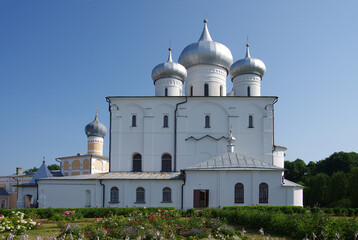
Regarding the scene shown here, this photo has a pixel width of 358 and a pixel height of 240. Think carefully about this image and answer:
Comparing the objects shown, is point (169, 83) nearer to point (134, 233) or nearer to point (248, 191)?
point (248, 191)

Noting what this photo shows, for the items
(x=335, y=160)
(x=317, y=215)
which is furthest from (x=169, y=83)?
(x=335, y=160)

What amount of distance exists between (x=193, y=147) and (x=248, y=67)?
806 centimetres

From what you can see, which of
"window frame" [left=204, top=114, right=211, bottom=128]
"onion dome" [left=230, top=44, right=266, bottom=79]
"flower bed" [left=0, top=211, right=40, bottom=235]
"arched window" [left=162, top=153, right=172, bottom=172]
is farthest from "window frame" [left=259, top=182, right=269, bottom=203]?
"flower bed" [left=0, top=211, right=40, bottom=235]

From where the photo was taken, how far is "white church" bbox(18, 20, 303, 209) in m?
19.9

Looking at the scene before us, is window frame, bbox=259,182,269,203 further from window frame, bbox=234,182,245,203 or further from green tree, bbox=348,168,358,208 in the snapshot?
green tree, bbox=348,168,358,208

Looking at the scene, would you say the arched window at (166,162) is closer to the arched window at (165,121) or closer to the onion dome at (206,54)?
the arched window at (165,121)

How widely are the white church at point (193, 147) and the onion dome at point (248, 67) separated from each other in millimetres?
78

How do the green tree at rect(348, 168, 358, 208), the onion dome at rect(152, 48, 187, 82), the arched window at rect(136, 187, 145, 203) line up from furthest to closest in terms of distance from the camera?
the green tree at rect(348, 168, 358, 208)
the onion dome at rect(152, 48, 187, 82)
the arched window at rect(136, 187, 145, 203)

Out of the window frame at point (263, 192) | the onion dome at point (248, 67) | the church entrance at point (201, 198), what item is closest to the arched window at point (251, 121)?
the onion dome at point (248, 67)

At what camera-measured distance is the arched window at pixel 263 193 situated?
19.7m

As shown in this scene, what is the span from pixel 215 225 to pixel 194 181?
28.1 ft

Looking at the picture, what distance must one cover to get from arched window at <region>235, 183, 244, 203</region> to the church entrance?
1.78 m

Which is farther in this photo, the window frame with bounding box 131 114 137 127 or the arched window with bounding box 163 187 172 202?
the window frame with bounding box 131 114 137 127

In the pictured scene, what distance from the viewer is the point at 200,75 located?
2722 cm
